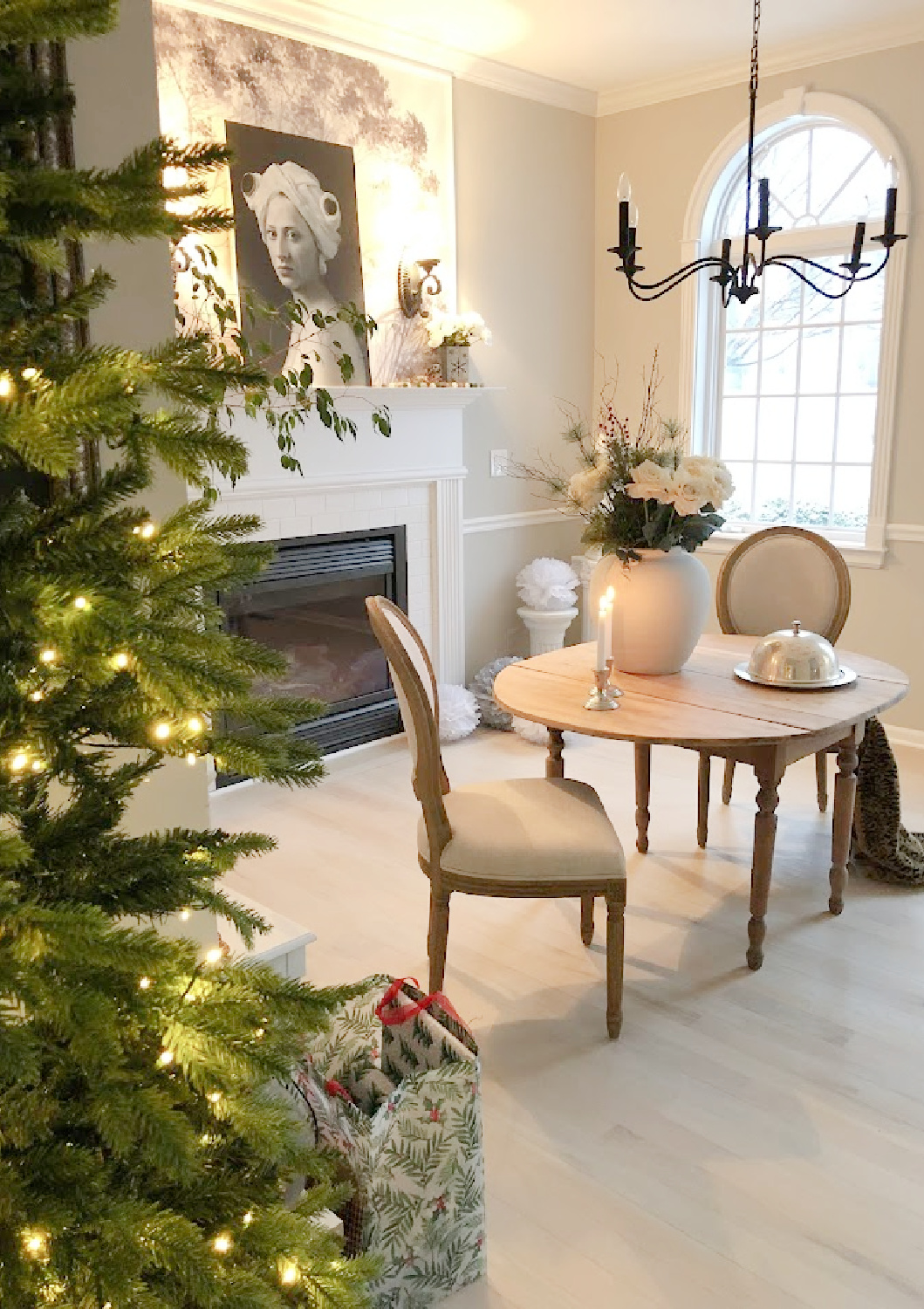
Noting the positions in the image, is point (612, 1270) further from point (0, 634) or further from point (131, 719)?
point (0, 634)

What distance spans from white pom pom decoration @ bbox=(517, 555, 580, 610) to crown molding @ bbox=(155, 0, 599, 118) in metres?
2.11

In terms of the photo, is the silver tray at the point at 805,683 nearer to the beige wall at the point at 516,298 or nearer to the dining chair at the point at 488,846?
the dining chair at the point at 488,846

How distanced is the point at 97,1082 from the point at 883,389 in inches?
171

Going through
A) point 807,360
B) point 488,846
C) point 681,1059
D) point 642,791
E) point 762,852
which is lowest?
point 681,1059

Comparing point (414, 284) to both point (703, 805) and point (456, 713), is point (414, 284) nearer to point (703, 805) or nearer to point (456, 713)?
point (456, 713)

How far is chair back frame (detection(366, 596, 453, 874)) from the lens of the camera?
2381mm

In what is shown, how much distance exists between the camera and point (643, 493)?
276cm

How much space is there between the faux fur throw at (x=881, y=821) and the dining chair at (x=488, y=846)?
115 cm

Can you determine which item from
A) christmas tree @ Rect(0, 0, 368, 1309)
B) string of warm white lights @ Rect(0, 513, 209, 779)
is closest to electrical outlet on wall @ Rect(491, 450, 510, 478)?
christmas tree @ Rect(0, 0, 368, 1309)

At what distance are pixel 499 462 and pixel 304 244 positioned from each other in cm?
142

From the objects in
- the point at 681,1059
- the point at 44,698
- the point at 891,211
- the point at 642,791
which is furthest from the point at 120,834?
the point at 642,791

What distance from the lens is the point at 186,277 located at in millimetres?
3783

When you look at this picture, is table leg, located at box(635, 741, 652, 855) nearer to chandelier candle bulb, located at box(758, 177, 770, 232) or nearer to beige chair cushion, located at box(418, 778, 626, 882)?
beige chair cushion, located at box(418, 778, 626, 882)

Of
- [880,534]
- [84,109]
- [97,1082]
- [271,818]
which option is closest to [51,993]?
[97,1082]
